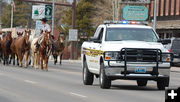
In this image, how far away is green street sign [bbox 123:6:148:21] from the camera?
57938 mm

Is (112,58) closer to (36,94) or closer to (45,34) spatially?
(36,94)

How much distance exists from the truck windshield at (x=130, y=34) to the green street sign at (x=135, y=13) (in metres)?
40.9

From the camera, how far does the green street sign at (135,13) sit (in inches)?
2281

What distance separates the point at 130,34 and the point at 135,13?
4164 cm

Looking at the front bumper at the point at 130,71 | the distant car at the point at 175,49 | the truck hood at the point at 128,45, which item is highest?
the truck hood at the point at 128,45

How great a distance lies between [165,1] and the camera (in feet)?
219

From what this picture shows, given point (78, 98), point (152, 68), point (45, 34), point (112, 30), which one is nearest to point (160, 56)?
point (152, 68)

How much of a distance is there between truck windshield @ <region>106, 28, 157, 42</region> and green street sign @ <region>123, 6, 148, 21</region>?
4092 centimetres

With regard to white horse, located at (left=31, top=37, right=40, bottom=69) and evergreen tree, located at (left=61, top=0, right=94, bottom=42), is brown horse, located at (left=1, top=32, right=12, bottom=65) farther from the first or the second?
evergreen tree, located at (left=61, top=0, right=94, bottom=42)

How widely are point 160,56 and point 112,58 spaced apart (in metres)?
1.31

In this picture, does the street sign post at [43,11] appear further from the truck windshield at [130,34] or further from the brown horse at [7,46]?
the truck windshield at [130,34]

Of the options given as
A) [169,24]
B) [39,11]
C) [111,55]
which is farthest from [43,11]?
[111,55]

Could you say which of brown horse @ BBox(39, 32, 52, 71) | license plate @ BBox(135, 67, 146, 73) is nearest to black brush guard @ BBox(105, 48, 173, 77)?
license plate @ BBox(135, 67, 146, 73)

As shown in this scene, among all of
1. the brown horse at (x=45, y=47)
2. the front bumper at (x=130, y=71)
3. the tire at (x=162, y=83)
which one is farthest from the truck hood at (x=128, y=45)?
the brown horse at (x=45, y=47)
